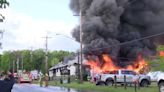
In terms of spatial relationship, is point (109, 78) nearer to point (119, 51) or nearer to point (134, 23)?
point (119, 51)

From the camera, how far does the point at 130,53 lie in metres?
58.0

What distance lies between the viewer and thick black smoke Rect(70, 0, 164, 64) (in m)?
56.2

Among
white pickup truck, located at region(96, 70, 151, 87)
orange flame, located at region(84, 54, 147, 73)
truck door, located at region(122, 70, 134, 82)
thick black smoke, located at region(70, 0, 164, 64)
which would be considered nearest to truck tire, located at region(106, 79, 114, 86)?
white pickup truck, located at region(96, 70, 151, 87)

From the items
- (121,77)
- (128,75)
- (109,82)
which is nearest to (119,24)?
(109,82)

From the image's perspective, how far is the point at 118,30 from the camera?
58.8 m

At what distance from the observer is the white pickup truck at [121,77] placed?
1645 inches

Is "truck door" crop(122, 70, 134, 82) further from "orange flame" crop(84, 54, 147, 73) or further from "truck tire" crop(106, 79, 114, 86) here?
"orange flame" crop(84, 54, 147, 73)

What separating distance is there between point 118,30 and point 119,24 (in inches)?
36.3

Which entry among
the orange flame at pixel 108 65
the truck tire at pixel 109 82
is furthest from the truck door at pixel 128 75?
the orange flame at pixel 108 65

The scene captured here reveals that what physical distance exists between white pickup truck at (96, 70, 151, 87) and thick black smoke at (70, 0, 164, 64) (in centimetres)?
1006

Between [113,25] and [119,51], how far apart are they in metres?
3.36

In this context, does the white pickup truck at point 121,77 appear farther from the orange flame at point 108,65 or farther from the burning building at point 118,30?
the burning building at point 118,30

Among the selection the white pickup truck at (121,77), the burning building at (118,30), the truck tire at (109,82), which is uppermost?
the burning building at (118,30)

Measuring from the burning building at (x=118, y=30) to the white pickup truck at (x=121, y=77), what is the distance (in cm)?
1008
